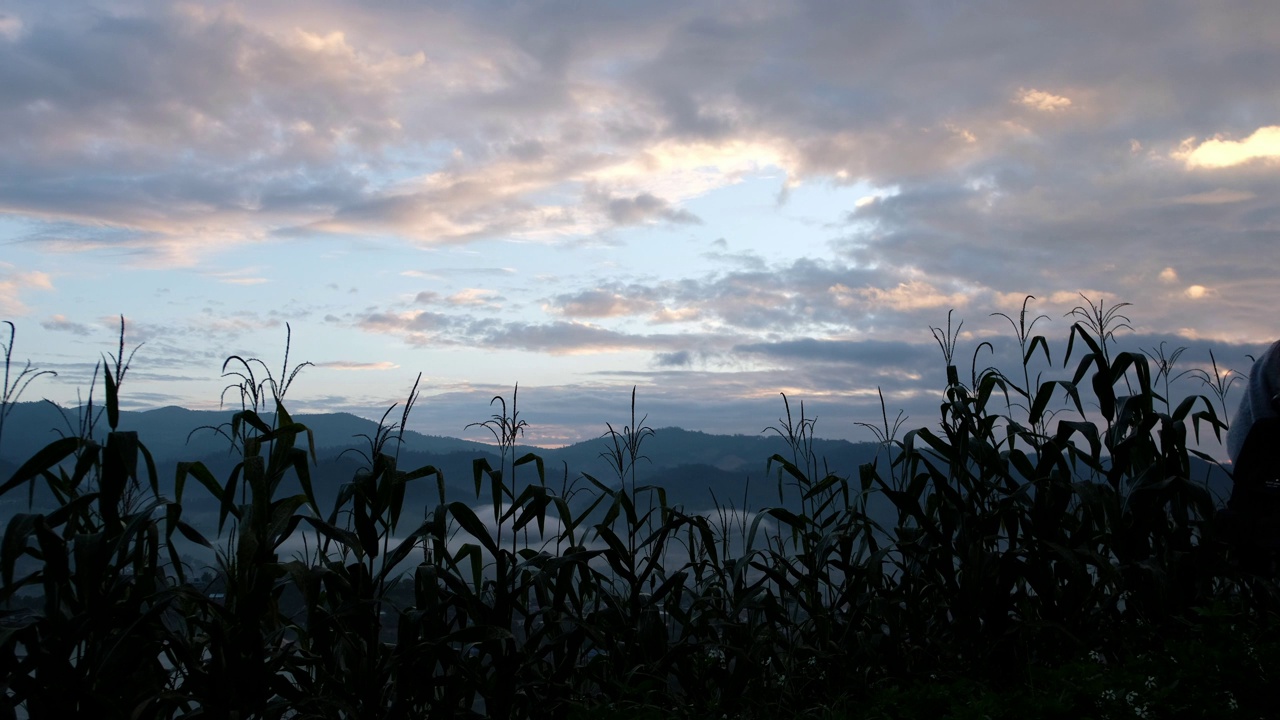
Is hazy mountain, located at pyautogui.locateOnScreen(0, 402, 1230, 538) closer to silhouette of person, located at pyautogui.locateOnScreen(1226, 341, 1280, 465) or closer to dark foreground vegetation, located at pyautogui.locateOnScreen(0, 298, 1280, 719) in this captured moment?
dark foreground vegetation, located at pyautogui.locateOnScreen(0, 298, 1280, 719)

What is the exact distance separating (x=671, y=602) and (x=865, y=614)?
83 centimetres

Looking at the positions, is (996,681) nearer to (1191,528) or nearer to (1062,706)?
(1062,706)

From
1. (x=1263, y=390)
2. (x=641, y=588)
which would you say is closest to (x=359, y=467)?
(x=641, y=588)

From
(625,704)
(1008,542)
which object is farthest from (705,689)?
(1008,542)

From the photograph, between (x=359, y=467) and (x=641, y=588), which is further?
(x=641, y=588)

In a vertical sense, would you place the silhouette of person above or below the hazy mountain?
above

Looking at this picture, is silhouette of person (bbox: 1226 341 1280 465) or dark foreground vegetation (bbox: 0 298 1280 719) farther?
silhouette of person (bbox: 1226 341 1280 465)

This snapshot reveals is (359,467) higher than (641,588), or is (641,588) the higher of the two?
(359,467)

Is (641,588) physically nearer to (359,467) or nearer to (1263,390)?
(359,467)

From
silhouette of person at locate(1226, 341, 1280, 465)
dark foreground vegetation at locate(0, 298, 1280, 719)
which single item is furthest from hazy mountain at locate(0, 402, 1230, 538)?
silhouette of person at locate(1226, 341, 1280, 465)

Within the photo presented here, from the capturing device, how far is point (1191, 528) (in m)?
3.31

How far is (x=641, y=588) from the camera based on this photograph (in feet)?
10.5

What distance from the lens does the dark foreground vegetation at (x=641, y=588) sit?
227cm

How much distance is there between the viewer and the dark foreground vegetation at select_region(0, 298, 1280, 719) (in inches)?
89.2
